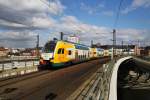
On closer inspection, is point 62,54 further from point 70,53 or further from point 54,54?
point 70,53

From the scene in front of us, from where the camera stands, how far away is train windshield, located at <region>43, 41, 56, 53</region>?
95.7 feet

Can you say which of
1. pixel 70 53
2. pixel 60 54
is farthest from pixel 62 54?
pixel 70 53

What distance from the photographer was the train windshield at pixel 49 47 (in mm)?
29172

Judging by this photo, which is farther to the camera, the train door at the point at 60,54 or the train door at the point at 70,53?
the train door at the point at 70,53

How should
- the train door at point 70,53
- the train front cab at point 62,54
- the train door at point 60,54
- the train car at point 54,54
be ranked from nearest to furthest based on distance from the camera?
the train car at point 54,54, the train front cab at point 62,54, the train door at point 60,54, the train door at point 70,53

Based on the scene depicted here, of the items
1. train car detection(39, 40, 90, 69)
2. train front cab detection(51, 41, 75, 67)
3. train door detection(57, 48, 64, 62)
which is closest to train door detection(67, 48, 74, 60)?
train front cab detection(51, 41, 75, 67)

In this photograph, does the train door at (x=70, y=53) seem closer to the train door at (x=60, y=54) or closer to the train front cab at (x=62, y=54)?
the train front cab at (x=62, y=54)

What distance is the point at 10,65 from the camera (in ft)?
95.7

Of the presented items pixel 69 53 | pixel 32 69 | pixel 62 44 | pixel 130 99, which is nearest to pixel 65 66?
pixel 69 53

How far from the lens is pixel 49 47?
29.6 m

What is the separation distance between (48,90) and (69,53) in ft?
60.6

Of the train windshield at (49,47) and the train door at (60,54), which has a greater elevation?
the train windshield at (49,47)

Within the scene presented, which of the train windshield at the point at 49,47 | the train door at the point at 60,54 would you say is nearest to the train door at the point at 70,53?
the train door at the point at 60,54

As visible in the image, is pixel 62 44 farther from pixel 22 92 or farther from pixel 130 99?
pixel 22 92
